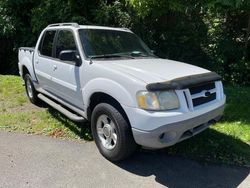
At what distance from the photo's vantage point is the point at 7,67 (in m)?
13.2

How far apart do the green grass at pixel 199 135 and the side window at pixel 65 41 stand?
1.29 meters

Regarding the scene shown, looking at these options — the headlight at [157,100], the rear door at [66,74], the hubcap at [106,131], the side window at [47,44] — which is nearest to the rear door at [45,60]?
the side window at [47,44]

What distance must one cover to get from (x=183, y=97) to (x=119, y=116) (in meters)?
0.84

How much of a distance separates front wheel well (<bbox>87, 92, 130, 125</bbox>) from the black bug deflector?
62cm

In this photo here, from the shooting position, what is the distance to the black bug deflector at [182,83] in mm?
3962

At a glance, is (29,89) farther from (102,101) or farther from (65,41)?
(102,101)

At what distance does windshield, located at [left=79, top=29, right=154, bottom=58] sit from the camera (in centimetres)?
523

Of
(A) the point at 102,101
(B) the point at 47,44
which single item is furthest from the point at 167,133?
(B) the point at 47,44

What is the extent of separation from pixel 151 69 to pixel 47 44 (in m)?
2.73

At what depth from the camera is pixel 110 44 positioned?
5.51 metres

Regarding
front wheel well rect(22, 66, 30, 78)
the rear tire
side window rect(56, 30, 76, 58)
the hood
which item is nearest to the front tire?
the hood

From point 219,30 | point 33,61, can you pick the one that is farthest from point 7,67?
point 219,30

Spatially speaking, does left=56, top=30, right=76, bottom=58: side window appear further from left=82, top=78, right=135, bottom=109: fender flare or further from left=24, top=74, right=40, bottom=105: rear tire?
left=24, top=74, right=40, bottom=105: rear tire

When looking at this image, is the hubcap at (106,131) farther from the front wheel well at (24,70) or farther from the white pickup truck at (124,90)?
the front wheel well at (24,70)
